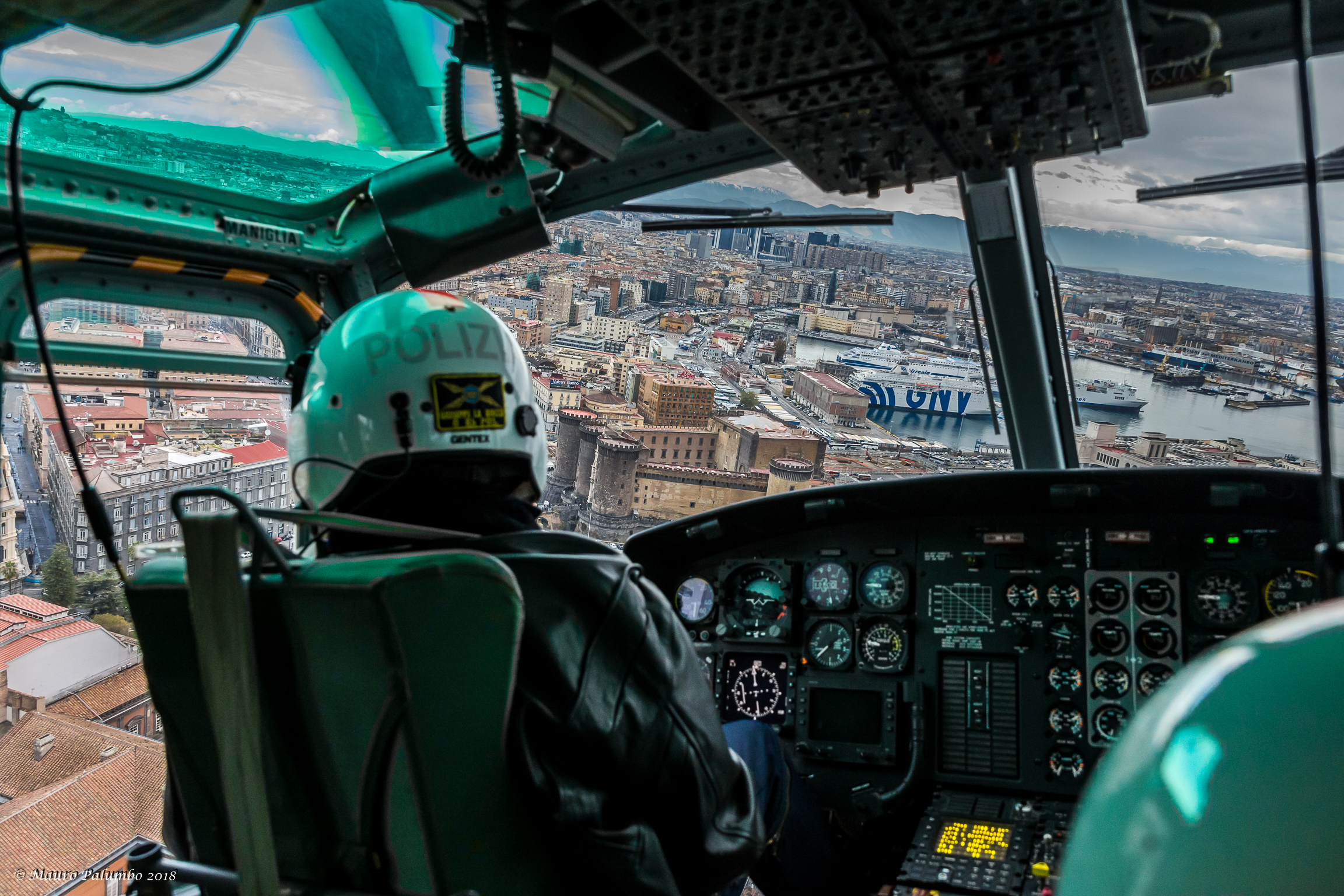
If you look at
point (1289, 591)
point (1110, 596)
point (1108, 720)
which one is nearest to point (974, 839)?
point (1108, 720)

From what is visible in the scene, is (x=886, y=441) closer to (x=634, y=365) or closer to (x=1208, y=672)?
(x=634, y=365)

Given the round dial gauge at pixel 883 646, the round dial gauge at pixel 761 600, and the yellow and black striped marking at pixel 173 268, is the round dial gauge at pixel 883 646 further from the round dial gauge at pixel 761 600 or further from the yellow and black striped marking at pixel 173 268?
the yellow and black striped marking at pixel 173 268

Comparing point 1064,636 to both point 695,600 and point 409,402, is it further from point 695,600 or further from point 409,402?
point 409,402

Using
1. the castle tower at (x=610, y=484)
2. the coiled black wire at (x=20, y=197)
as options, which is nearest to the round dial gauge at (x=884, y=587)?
the castle tower at (x=610, y=484)

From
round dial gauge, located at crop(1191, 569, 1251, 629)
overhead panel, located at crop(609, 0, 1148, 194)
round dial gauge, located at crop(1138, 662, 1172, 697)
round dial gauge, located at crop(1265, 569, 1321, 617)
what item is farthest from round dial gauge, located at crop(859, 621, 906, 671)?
overhead panel, located at crop(609, 0, 1148, 194)

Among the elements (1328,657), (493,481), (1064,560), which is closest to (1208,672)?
(1328,657)
